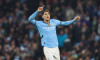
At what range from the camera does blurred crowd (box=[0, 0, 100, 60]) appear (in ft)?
68.1

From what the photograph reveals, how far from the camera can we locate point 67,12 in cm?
2372

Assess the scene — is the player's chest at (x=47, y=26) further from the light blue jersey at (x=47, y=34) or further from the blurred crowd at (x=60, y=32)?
the blurred crowd at (x=60, y=32)

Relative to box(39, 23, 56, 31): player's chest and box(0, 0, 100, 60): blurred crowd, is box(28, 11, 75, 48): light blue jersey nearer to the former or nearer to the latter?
box(39, 23, 56, 31): player's chest

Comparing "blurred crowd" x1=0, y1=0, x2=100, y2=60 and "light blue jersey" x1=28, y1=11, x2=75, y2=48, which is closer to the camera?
"light blue jersey" x1=28, y1=11, x2=75, y2=48

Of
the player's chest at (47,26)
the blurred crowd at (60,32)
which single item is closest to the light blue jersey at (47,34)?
the player's chest at (47,26)

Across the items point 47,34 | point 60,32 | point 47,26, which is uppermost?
point 47,26

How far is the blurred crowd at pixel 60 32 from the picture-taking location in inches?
818

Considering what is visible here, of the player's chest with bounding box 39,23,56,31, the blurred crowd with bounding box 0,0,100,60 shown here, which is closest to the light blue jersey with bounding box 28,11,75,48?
the player's chest with bounding box 39,23,56,31

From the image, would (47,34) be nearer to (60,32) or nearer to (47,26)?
(47,26)

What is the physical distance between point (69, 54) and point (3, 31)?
16.5ft

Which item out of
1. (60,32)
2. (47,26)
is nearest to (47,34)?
(47,26)

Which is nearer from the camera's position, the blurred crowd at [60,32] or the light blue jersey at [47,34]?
the light blue jersey at [47,34]

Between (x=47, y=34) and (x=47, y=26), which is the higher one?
(x=47, y=26)

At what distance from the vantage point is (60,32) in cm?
2138
